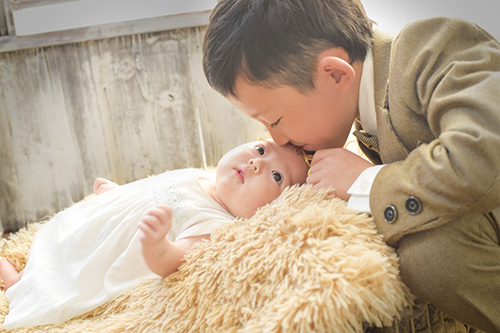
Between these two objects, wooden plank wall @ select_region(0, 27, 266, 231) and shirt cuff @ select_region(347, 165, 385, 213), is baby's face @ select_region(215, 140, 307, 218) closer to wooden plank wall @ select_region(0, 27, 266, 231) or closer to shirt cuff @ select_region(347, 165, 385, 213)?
shirt cuff @ select_region(347, 165, 385, 213)

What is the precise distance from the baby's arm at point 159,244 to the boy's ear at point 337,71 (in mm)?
459

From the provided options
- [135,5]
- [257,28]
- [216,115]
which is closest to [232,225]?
[257,28]

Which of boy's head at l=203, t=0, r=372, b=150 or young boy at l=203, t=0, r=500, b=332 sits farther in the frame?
boy's head at l=203, t=0, r=372, b=150

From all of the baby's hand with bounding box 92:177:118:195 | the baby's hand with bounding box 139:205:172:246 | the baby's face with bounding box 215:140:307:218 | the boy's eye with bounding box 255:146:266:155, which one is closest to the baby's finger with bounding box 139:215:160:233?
the baby's hand with bounding box 139:205:172:246

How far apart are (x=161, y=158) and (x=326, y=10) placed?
1280 millimetres

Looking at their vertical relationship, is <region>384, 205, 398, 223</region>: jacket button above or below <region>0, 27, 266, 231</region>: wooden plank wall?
below

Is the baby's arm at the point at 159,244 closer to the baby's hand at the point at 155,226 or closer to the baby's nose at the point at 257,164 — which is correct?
the baby's hand at the point at 155,226

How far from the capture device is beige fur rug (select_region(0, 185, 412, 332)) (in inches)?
30.1

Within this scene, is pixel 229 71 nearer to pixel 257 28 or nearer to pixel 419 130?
pixel 257 28

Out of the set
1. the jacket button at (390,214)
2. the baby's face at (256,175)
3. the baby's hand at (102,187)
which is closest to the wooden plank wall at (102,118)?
the baby's hand at (102,187)

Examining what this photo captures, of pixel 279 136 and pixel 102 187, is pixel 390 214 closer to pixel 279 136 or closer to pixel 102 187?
pixel 279 136

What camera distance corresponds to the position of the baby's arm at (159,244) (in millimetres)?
966

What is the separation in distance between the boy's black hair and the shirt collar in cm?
6

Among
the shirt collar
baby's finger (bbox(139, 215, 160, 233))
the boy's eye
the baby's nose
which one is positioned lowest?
baby's finger (bbox(139, 215, 160, 233))
